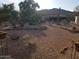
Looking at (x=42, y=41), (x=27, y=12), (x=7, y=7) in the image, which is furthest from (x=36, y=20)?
(x=42, y=41)

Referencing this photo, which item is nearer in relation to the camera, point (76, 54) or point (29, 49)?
point (76, 54)

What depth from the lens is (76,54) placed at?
8.39m

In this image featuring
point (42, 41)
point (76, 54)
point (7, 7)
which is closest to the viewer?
Result: point (76, 54)

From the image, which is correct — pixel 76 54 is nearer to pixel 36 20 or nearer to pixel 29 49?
pixel 29 49

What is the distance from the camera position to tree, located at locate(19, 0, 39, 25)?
19528 mm

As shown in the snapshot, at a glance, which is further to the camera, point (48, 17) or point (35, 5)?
point (48, 17)

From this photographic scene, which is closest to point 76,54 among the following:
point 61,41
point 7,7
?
point 61,41

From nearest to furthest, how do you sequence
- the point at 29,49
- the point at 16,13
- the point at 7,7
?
the point at 29,49 → the point at 7,7 → the point at 16,13

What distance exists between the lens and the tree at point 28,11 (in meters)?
19.5

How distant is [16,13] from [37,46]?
29.7ft

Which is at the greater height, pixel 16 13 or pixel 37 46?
pixel 16 13

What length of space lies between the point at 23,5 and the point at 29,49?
1114 centimetres

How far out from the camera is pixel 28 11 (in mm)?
19750

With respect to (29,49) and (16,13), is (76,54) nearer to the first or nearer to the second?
(29,49)
